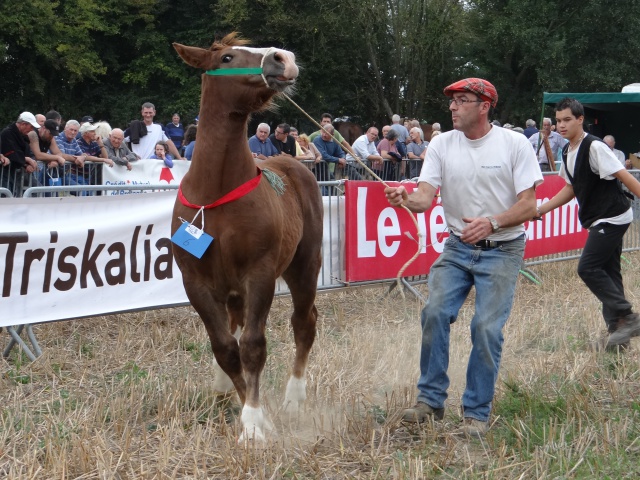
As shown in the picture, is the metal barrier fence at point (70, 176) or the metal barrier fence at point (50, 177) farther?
the metal barrier fence at point (50, 177)

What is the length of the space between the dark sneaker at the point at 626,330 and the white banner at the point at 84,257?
2823mm

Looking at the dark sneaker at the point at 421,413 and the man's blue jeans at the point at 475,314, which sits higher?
the man's blue jeans at the point at 475,314

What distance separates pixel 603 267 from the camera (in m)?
7.42

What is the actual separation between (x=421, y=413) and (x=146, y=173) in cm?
904

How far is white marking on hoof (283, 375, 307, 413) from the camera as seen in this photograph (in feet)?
18.5

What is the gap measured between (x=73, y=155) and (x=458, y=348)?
7.08m

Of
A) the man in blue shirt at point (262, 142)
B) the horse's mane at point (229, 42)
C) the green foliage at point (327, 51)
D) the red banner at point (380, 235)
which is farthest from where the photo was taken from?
the green foliage at point (327, 51)

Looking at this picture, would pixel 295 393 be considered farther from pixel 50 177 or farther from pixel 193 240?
pixel 50 177

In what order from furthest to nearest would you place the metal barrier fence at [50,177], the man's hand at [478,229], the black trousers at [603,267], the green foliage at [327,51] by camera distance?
the green foliage at [327,51] → the metal barrier fence at [50,177] → the black trousers at [603,267] → the man's hand at [478,229]

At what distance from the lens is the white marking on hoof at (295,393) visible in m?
5.63

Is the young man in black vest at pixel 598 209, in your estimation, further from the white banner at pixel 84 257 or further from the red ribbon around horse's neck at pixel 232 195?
the red ribbon around horse's neck at pixel 232 195

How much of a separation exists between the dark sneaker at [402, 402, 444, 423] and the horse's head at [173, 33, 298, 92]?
6.78 ft

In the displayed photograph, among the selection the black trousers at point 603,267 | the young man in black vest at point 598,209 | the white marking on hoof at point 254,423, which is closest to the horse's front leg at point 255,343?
the white marking on hoof at point 254,423

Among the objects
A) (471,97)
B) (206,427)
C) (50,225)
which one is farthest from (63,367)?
(471,97)
